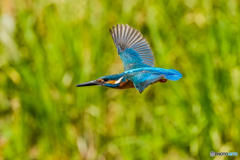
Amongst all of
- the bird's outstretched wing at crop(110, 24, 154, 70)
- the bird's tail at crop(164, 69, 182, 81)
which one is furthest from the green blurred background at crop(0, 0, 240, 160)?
the bird's tail at crop(164, 69, 182, 81)

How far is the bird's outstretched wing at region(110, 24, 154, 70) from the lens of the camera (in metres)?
1.19

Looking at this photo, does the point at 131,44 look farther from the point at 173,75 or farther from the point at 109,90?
the point at 109,90

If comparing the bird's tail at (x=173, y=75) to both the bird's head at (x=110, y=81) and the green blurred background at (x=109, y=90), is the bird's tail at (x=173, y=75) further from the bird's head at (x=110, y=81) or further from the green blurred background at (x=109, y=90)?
the green blurred background at (x=109, y=90)

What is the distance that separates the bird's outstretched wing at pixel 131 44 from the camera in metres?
1.19

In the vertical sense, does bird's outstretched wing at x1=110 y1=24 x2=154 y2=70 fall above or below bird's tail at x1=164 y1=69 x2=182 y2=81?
above

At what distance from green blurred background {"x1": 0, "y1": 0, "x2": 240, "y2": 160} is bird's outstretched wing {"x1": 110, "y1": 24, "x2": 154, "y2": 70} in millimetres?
750

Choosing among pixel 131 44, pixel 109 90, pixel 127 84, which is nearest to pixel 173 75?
pixel 127 84

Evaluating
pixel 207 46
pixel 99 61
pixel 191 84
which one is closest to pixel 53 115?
pixel 99 61

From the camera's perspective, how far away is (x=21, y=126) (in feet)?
6.96

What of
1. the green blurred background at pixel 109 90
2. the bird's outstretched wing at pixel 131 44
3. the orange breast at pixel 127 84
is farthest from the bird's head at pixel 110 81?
the green blurred background at pixel 109 90

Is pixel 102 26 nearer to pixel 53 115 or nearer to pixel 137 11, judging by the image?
pixel 137 11

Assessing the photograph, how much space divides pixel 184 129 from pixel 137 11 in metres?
0.89

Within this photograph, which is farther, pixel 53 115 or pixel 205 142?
pixel 53 115

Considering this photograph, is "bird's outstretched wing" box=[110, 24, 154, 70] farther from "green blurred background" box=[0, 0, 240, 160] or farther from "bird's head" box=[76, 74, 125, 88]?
"green blurred background" box=[0, 0, 240, 160]
